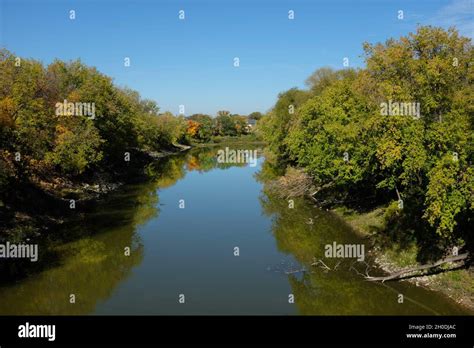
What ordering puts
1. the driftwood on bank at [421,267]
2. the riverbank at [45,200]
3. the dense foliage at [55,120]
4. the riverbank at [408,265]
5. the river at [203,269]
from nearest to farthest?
the riverbank at [408,265] → the river at [203,269] → the driftwood on bank at [421,267] → the riverbank at [45,200] → the dense foliage at [55,120]

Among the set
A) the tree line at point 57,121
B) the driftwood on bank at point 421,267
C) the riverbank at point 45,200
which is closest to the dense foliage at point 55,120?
the tree line at point 57,121

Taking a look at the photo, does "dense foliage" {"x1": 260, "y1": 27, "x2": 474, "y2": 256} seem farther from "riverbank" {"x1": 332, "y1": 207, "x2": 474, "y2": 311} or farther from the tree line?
the tree line

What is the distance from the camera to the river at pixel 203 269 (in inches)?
835

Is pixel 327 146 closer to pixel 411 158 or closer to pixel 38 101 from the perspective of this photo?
pixel 411 158

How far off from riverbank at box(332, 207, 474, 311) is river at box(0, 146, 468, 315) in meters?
0.56

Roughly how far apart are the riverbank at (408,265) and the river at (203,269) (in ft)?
1.84

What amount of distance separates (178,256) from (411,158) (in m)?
15.6

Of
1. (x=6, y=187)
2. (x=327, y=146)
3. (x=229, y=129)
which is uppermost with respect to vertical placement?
(x=229, y=129)

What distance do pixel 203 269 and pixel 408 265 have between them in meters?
11.5

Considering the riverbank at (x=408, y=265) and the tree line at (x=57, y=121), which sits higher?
the tree line at (x=57, y=121)

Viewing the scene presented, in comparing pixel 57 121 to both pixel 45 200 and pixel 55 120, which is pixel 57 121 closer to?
pixel 55 120

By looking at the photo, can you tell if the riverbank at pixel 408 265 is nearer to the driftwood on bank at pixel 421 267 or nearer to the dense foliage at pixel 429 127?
the driftwood on bank at pixel 421 267
